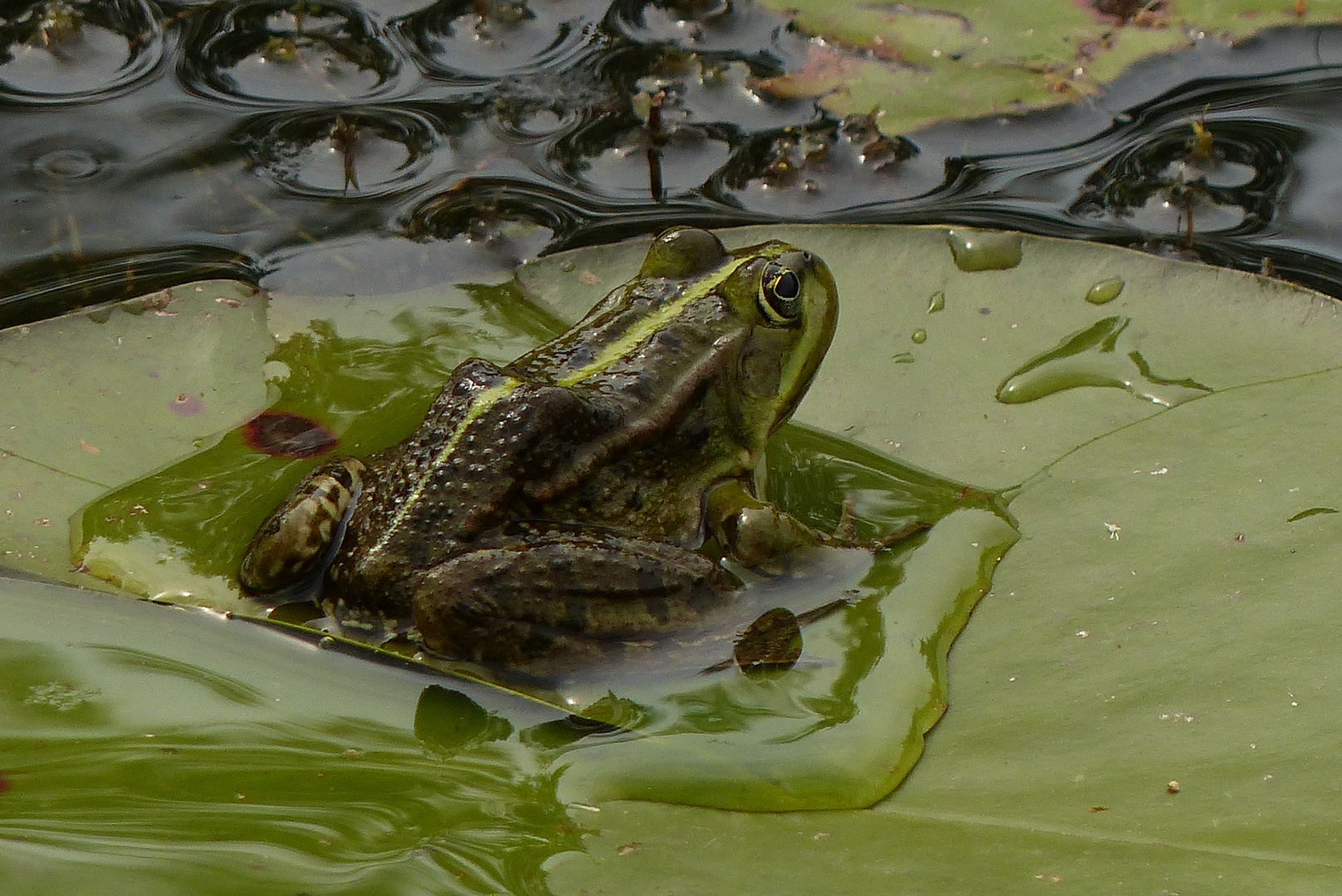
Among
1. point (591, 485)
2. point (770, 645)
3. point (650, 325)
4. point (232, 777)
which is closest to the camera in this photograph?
point (232, 777)

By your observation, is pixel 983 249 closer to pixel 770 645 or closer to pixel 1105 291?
pixel 1105 291

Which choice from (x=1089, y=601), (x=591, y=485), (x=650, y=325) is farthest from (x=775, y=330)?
(x=1089, y=601)

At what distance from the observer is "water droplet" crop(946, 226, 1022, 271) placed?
2994 mm

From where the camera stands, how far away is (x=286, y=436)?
2887mm

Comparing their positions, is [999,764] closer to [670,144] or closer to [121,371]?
[121,371]

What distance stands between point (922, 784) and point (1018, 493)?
770mm

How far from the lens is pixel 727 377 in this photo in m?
2.98

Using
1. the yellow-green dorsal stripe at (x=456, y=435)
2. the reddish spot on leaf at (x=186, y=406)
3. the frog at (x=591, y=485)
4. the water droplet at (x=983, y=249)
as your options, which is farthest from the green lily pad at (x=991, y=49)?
the reddish spot on leaf at (x=186, y=406)

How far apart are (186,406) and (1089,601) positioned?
205 centimetres

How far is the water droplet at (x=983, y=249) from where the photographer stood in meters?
2.99

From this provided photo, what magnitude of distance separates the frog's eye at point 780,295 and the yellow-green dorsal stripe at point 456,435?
0.69 metres

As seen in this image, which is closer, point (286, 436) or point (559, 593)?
point (559, 593)

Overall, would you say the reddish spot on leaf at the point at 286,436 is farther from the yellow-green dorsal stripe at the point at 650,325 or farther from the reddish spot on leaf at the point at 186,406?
the yellow-green dorsal stripe at the point at 650,325

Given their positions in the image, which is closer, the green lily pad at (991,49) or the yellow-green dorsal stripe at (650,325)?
the yellow-green dorsal stripe at (650,325)
